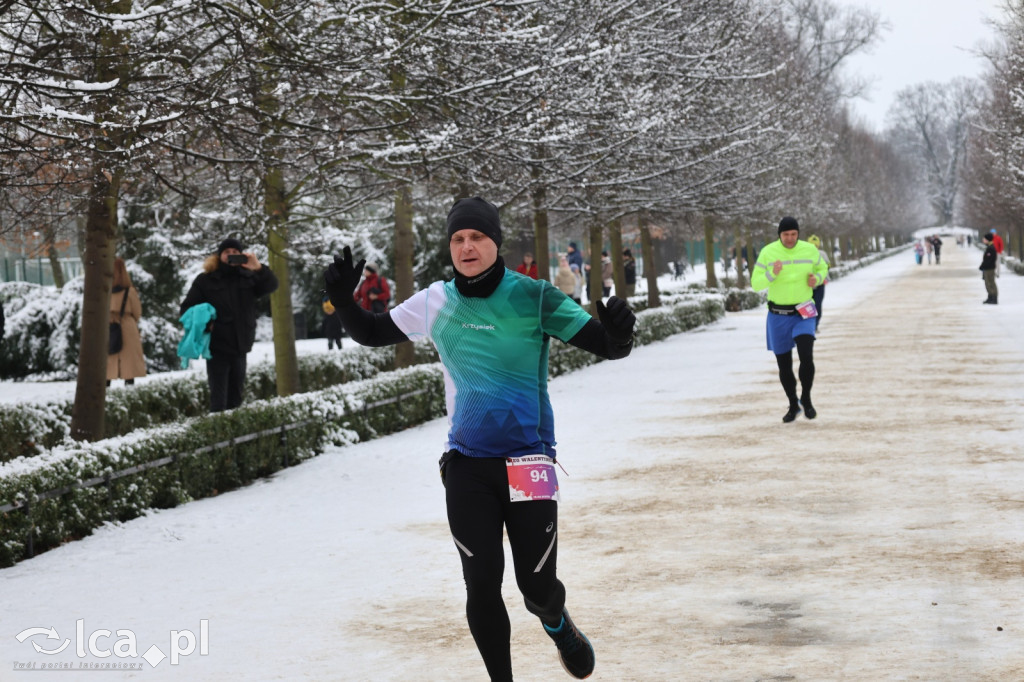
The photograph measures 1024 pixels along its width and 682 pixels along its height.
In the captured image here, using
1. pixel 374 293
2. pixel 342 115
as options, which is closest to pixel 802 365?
pixel 342 115

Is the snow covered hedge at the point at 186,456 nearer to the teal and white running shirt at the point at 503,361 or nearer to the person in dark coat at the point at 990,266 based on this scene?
the teal and white running shirt at the point at 503,361

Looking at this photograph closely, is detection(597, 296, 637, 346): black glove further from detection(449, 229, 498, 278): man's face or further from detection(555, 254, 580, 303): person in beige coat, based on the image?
detection(555, 254, 580, 303): person in beige coat

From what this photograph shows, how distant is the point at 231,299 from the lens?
38.7 feet

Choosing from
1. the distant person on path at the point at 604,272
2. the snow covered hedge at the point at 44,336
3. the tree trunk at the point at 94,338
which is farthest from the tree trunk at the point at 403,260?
the distant person on path at the point at 604,272

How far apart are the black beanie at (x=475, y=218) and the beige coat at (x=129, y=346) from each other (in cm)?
1152

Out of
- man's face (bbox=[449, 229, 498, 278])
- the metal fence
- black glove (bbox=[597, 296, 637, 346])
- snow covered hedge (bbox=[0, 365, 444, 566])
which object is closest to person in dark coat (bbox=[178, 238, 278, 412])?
snow covered hedge (bbox=[0, 365, 444, 566])

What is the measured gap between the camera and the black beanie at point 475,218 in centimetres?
467

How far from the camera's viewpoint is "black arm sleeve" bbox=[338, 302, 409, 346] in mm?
4754

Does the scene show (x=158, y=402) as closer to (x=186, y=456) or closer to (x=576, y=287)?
(x=186, y=456)

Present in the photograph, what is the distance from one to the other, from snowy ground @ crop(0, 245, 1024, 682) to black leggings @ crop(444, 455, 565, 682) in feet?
2.03

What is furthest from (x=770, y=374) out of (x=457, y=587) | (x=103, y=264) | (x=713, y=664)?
(x=713, y=664)

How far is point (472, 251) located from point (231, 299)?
7.48m

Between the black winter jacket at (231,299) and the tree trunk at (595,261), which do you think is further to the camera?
the tree trunk at (595,261)

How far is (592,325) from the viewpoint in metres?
4.63
